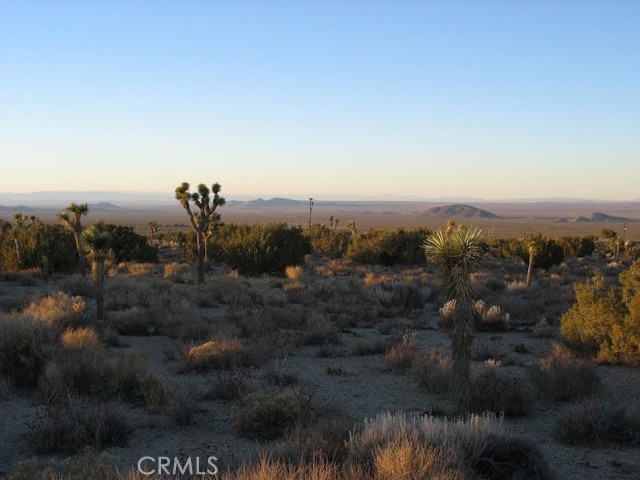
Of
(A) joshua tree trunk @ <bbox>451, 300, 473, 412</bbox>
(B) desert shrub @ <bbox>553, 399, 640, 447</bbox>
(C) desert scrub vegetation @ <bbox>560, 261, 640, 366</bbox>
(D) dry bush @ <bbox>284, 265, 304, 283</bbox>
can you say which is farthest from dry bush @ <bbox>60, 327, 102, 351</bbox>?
(D) dry bush @ <bbox>284, 265, 304, 283</bbox>

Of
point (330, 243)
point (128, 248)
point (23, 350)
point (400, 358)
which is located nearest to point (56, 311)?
point (23, 350)

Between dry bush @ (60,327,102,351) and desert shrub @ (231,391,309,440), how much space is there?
5098 mm

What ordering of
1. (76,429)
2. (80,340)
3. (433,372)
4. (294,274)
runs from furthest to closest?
1. (294,274)
2. (80,340)
3. (433,372)
4. (76,429)

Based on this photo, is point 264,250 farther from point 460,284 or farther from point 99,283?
point 460,284

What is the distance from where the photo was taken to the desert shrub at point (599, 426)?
317 inches

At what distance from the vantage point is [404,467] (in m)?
5.28

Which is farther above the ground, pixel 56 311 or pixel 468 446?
pixel 468 446

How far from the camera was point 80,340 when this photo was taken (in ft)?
40.6

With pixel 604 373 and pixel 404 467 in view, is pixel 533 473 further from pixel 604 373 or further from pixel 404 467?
pixel 604 373

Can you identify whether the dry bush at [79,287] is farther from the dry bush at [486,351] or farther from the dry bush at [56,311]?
the dry bush at [486,351]

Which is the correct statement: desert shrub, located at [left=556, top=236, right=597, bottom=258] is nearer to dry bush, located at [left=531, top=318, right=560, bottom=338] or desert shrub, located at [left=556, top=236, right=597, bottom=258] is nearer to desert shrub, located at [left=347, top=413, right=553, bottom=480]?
dry bush, located at [left=531, top=318, right=560, bottom=338]

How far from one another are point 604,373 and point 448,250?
6000mm

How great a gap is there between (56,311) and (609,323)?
13.5 metres

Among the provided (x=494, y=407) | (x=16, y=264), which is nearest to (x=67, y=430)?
(x=494, y=407)
